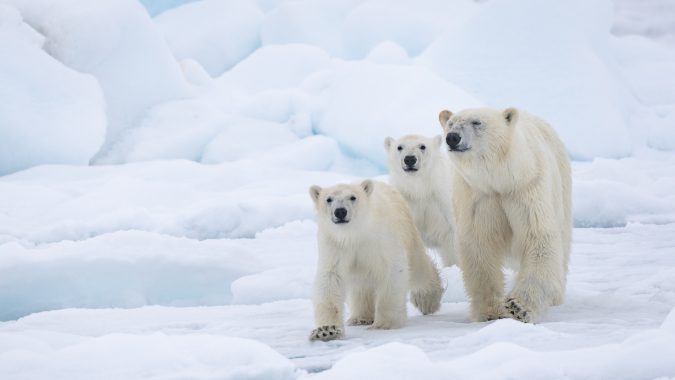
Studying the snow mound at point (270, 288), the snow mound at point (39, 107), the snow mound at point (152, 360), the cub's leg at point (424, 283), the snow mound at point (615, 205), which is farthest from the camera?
the snow mound at point (39, 107)

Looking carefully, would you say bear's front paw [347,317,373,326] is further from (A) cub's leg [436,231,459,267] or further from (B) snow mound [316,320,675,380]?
(B) snow mound [316,320,675,380]

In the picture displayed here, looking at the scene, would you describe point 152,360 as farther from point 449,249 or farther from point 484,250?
point 449,249

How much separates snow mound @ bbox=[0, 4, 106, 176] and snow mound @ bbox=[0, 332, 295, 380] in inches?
276

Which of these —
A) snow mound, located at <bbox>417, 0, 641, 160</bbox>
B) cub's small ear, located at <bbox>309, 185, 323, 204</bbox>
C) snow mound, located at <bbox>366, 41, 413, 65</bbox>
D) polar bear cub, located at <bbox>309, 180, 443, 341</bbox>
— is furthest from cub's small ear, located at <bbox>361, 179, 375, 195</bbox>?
snow mound, located at <bbox>366, 41, 413, 65</bbox>

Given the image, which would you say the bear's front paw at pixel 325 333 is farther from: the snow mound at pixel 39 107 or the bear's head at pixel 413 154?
the snow mound at pixel 39 107

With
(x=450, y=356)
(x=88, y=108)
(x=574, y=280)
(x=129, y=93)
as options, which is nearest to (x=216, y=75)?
(x=129, y=93)

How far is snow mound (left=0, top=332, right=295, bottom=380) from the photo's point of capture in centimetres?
171

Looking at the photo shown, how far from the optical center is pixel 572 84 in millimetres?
9977

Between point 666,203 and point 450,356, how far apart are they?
20.5ft

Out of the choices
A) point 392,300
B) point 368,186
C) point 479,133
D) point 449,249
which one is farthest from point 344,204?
point 449,249

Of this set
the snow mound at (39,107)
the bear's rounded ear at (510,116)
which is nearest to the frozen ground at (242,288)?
the snow mound at (39,107)

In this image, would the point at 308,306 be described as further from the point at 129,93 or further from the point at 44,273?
the point at 129,93

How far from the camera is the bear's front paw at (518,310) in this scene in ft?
8.14

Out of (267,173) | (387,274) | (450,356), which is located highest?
(267,173)
